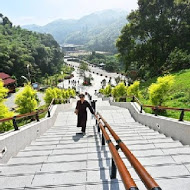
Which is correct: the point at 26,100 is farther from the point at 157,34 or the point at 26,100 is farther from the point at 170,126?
the point at 157,34

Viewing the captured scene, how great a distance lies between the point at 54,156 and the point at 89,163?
94 cm

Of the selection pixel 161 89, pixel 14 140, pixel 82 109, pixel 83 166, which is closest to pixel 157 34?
pixel 161 89

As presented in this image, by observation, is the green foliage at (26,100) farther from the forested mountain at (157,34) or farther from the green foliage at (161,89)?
the forested mountain at (157,34)

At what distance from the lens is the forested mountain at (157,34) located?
79.2ft

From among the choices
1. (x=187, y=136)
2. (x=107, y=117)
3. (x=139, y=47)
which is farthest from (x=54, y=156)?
(x=139, y=47)

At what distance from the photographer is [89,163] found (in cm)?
338

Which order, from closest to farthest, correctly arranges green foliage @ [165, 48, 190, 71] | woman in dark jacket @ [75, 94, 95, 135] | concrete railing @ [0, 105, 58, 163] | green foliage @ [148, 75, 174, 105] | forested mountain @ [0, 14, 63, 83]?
concrete railing @ [0, 105, 58, 163] → woman in dark jacket @ [75, 94, 95, 135] → green foliage @ [148, 75, 174, 105] → green foliage @ [165, 48, 190, 71] → forested mountain @ [0, 14, 63, 83]

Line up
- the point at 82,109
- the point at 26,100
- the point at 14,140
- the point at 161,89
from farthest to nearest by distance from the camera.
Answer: the point at 26,100 < the point at 161,89 < the point at 82,109 < the point at 14,140

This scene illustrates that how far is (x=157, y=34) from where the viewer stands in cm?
2498

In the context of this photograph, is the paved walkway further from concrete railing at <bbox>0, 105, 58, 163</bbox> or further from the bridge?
concrete railing at <bbox>0, 105, 58, 163</bbox>

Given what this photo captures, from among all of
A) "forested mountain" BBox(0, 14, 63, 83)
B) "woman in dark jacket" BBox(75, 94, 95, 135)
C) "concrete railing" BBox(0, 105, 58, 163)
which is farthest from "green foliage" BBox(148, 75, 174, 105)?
"forested mountain" BBox(0, 14, 63, 83)

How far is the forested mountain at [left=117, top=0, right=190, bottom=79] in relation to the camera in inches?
950

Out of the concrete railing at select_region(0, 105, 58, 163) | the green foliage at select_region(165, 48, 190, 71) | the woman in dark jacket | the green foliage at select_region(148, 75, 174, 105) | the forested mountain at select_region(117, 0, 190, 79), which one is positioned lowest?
the concrete railing at select_region(0, 105, 58, 163)

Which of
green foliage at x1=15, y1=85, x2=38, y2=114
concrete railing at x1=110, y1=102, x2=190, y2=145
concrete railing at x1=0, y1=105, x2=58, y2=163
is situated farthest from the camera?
green foliage at x1=15, y1=85, x2=38, y2=114
